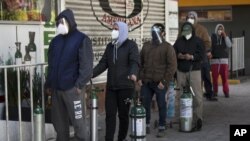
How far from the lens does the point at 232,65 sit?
18969mm

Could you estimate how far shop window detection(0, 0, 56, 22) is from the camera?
8.65m

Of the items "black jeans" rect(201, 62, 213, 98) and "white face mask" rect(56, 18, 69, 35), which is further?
"black jeans" rect(201, 62, 213, 98)

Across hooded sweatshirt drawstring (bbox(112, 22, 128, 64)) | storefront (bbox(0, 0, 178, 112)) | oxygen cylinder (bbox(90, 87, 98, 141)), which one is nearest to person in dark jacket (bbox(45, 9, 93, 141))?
oxygen cylinder (bbox(90, 87, 98, 141))

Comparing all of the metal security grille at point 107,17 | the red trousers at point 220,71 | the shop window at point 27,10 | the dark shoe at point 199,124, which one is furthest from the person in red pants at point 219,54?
the shop window at point 27,10

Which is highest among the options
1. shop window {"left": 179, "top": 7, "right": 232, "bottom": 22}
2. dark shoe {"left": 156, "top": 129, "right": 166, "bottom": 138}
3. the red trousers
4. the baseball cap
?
shop window {"left": 179, "top": 7, "right": 232, "bottom": 22}

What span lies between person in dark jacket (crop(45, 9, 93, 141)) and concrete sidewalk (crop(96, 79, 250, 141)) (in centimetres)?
179

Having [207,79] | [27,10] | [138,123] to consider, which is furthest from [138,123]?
[207,79]

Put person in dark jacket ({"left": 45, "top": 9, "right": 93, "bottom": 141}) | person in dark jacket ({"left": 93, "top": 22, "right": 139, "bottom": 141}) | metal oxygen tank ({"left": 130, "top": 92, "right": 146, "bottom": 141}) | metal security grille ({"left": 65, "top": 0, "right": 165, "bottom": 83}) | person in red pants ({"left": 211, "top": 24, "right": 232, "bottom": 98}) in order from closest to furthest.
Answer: metal oxygen tank ({"left": 130, "top": 92, "right": 146, "bottom": 141}) → person in dark jacket ({"left": 45, "top": 9, "right": 93, "bottom": 141}) → person in dark jacket ({"left": 93, "top": 22, "right": 139, "bottom": 141}) → metal security grille ({"left": 65, "top": 0, "right": 165, "bottom": 83}) → person in red pants ({"left": 211, "top": 24, "right": 232, "bottom": 98})

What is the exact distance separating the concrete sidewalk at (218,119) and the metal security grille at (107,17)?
1506mm

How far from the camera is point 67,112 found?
7328 millimetres

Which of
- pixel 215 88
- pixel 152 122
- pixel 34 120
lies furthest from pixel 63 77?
pixel 215 88

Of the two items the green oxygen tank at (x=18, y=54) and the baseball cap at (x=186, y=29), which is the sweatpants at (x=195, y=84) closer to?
the baseball cap at (x=186, y=29)

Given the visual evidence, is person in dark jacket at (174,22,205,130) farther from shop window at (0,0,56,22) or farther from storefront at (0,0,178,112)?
shop window at (0,0,56,22)

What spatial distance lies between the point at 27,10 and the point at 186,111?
3111 mm
